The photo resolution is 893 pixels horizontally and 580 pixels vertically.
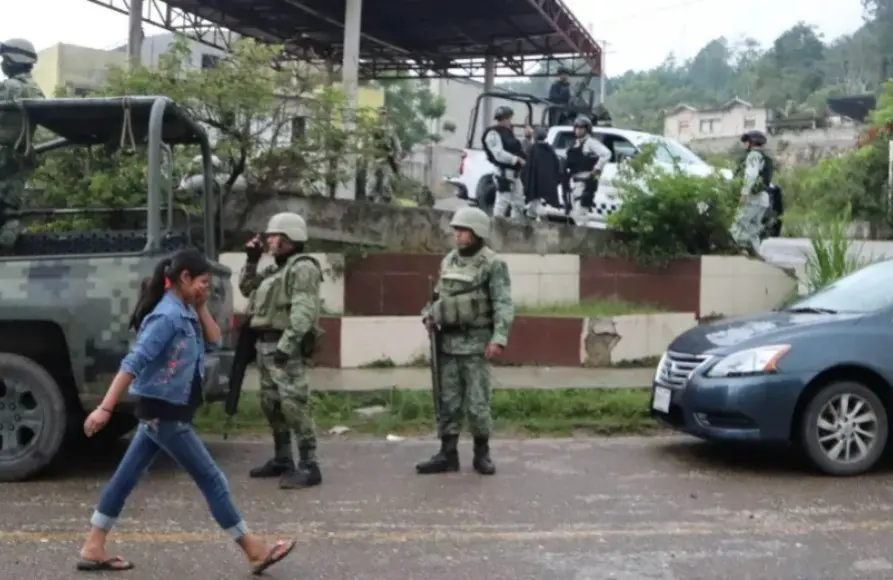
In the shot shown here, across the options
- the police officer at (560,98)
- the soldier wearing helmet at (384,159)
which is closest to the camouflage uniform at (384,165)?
the soldier wearing helmet at (384,159)

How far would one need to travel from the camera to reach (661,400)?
23.6ft

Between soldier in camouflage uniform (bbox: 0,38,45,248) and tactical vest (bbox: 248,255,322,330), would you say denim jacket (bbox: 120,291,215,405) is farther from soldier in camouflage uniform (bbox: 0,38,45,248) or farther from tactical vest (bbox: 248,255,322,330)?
soldier in camouflage uniform (bbox: 0,38,45,248)

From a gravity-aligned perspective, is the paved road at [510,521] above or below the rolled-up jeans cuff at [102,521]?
below

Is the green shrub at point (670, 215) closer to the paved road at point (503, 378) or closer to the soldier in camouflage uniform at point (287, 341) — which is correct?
the paved road at point (503, 378)

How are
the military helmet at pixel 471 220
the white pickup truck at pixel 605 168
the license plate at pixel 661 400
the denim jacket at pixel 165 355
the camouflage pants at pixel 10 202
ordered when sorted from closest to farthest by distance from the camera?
the denim jacket at pixel 165 355, the military helmet at pixel 471 220, the license plate at pixel 661 400, the camouflage pants at pixel 10 202, the white pickup truck at pixel 605 168

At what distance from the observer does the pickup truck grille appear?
6.98 meters

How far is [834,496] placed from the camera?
619cm

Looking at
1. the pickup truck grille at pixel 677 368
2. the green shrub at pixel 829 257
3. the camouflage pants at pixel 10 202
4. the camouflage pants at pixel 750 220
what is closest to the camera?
the pickup truck grille at pixel 677 368

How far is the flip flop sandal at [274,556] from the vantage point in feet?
15.1

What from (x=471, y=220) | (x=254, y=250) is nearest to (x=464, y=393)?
(x=471, y=220)

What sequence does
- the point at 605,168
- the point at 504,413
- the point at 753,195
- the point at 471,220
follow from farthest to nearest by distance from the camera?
the point at 605,168, the point at 753,195, the point at 504,413, the point at 471,220

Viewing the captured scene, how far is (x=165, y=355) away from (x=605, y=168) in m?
9.76

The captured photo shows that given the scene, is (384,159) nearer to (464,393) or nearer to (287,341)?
(464,393)

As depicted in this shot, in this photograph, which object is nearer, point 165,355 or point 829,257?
point 165,355
